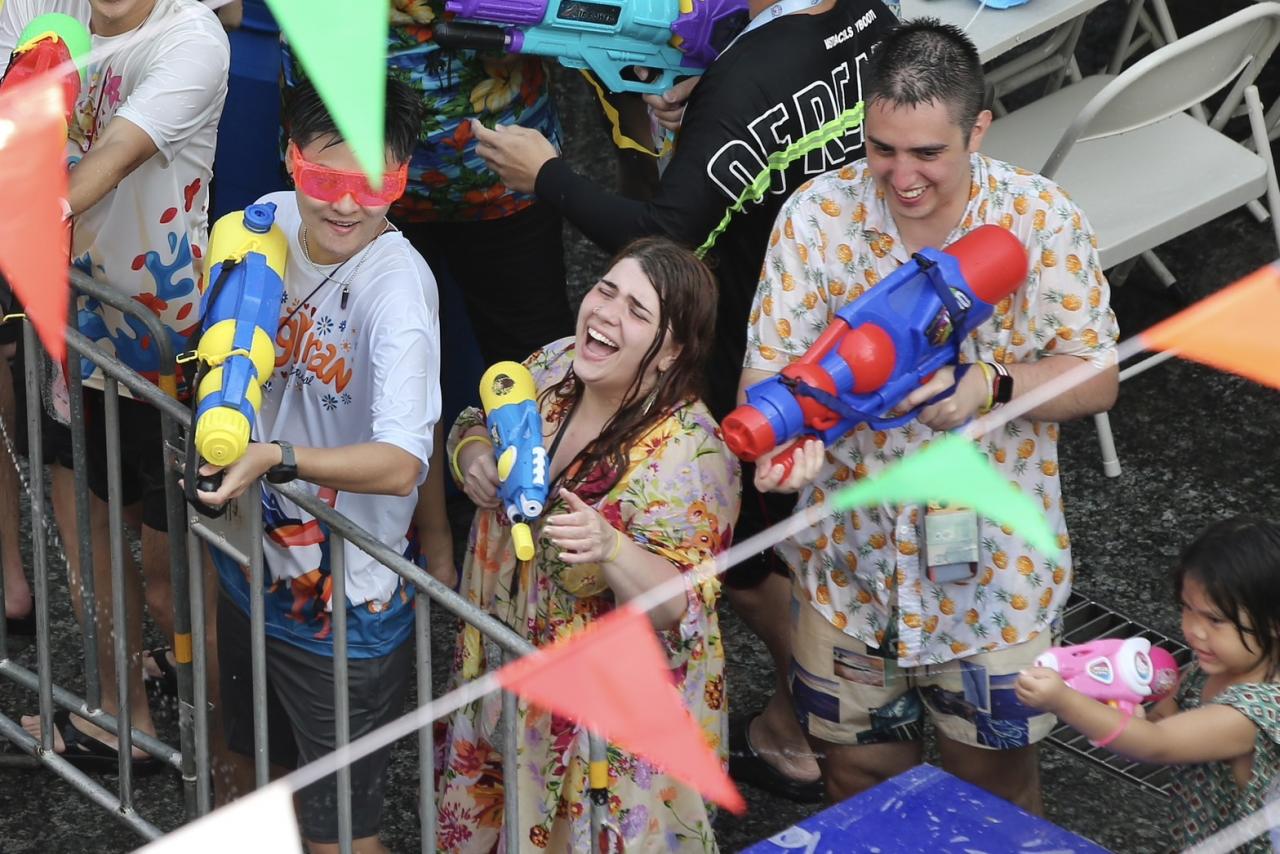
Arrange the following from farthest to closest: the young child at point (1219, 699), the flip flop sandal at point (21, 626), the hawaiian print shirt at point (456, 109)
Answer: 1. the flip flop sandal at point (21, 626)
2. the hawaiian print shirt at point (456, 109)
3. the young child at point (1219, 699)

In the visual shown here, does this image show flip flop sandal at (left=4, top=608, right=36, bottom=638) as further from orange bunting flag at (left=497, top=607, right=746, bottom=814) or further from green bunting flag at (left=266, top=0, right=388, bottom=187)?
green bunting flag at (left=266, top=0, right=388, bottom=187)

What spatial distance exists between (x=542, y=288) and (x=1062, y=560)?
1.35m

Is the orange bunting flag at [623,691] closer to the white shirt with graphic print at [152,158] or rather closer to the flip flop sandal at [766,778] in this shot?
the flip flop sandal at [766,778]

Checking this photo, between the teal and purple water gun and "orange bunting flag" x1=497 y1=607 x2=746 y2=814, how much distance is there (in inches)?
39.6

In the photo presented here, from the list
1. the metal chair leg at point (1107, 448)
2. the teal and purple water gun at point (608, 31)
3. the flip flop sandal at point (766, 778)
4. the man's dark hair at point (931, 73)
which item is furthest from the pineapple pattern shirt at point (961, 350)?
the metal chair leg at point (1107, 448)

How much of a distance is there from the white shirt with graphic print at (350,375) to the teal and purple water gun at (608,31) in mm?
493

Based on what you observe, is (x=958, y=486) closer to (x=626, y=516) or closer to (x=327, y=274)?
(x=626, y=516)

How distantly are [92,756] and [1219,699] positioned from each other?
209 centimetres

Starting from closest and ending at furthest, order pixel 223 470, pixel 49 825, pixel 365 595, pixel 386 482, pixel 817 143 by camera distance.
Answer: pixel 223 470
pixel 386 482
pixel 365 595
pixel 817 143
pixel 49 825

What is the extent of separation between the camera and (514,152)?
3.25m

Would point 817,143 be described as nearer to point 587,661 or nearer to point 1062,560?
point 1062,560

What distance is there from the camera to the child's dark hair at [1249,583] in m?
2.54

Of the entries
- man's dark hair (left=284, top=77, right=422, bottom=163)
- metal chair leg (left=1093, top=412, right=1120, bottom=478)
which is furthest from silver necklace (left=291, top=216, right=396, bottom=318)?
metal chair leg (left=1093, top=412, right=1120, bottom=478)

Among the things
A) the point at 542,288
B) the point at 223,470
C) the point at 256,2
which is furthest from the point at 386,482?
the point at 256,2
